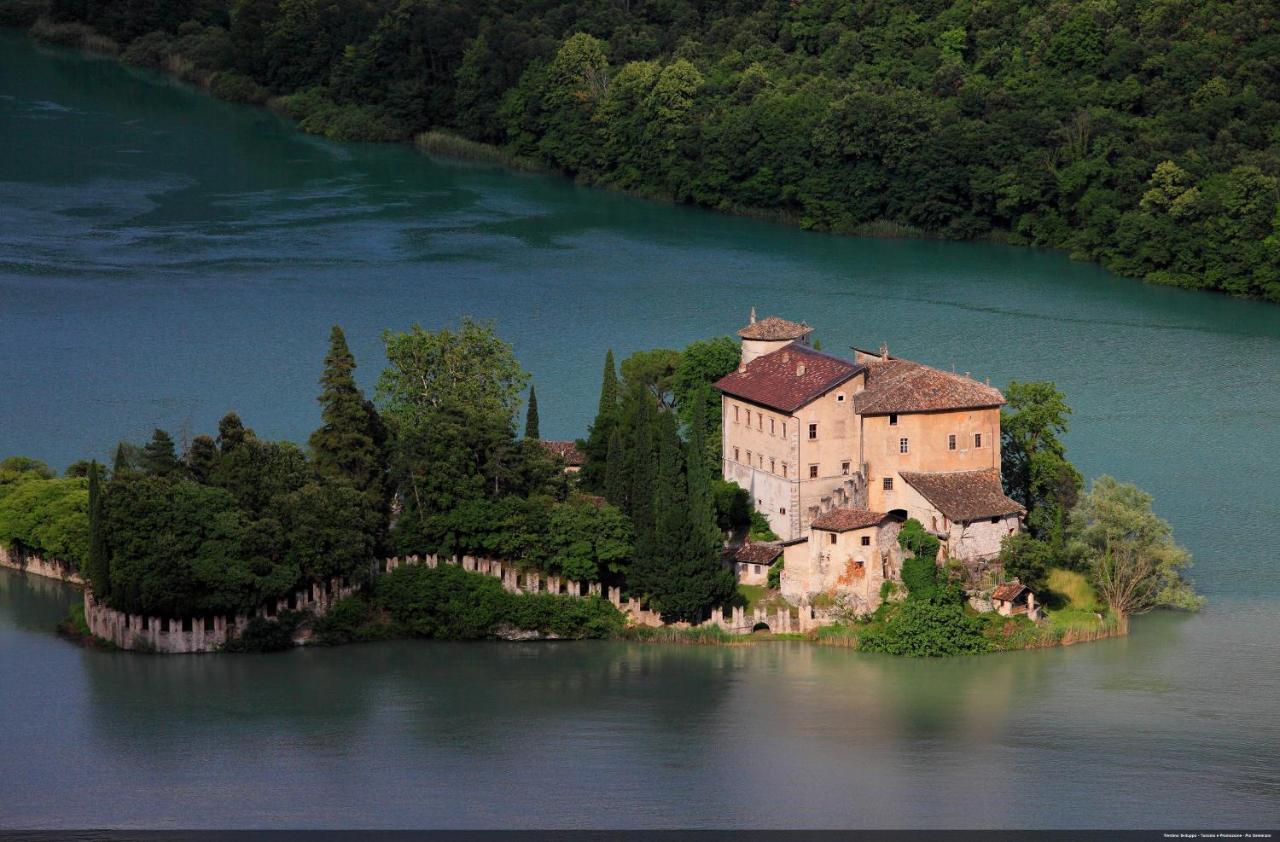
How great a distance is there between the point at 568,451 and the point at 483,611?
8.59 metres

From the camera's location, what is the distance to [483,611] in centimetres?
5822

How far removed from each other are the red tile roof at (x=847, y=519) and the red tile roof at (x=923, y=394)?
2148 mm

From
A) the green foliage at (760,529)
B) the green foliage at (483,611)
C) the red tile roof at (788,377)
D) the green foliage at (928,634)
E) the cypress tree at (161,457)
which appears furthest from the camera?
the cypress tree at (161,457)

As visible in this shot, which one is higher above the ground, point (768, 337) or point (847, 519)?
point (768, 337)

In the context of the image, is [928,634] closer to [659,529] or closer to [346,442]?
Answer: [659,529]

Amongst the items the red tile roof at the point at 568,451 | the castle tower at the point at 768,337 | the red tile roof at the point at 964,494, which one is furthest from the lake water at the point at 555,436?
the castle tower at the point at 768,337

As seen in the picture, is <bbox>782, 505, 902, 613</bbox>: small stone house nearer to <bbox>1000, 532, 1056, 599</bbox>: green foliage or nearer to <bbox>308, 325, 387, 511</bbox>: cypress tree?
<bbox>1000, 532, 1056, 599</bbox>: green foliage

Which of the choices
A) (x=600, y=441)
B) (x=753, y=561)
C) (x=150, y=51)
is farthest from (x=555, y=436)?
(x=150, y=51)

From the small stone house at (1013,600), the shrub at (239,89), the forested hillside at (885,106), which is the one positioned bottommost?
the small stone house at (1013,600)

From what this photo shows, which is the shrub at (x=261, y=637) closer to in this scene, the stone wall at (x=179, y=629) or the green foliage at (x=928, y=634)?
the stone wall at (x=179, y=629)

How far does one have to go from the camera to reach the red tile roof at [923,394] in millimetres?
58969

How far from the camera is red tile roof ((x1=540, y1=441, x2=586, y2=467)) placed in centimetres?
6519

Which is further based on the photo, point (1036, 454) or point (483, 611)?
point (1036, 454)

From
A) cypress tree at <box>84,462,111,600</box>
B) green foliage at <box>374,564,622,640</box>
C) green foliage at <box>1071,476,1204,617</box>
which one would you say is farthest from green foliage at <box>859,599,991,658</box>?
cypress tree at <box>84,462,111,600</box>
